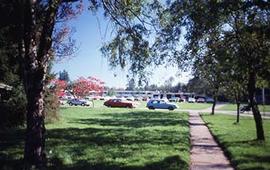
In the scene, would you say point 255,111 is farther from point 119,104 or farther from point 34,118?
point 119,104

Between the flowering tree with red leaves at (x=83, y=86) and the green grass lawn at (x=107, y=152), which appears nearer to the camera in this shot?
the green grass lawn at (x=107, y=152)

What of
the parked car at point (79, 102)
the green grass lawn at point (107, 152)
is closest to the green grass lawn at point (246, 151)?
the green grass lawn at point (107, 152)

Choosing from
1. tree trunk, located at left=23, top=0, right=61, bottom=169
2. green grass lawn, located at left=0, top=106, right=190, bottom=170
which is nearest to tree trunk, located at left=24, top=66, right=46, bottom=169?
tree trunk, located at left=23, top=0, right=61, bottom=169

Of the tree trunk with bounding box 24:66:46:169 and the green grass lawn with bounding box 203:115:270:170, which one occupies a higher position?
the tree trunk with bounding box 24:66:46:169

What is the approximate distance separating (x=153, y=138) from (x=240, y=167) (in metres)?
8.92

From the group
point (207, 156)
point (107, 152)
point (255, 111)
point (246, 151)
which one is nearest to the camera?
point (207, 156)

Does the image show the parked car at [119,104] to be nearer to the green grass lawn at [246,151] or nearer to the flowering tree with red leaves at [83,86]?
the flowering tree with red leaves at [83,86]

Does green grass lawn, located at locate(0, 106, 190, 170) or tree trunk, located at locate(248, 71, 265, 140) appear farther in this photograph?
tree trunk, located at locate(248, 71, 265, 140)

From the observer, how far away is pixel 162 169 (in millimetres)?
12898

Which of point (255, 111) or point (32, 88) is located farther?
point (255, 111)

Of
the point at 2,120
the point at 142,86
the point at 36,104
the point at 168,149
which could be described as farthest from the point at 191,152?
the point at 2,120

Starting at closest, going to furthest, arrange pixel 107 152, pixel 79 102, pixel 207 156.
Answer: pixel 207 156 < pixel 107 152 < pixel 79 102

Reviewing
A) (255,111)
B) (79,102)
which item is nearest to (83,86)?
(79,102)

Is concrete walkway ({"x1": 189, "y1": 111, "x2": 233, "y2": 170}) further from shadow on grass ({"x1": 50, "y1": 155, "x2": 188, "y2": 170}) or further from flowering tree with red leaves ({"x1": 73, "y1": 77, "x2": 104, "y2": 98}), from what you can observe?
flowering tree with red leaves ({"x1": 73, "y1": 77, "x2": 104, "y2": 98})
